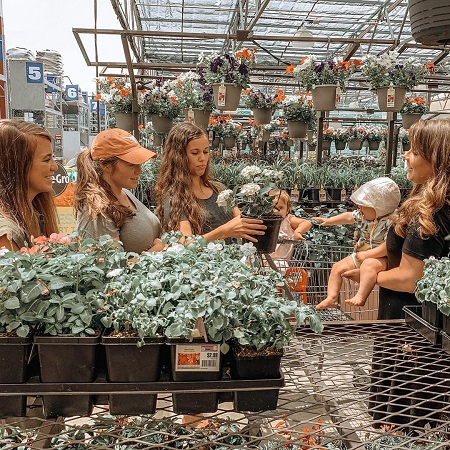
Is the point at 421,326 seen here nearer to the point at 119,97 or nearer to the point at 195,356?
the point at 195,356

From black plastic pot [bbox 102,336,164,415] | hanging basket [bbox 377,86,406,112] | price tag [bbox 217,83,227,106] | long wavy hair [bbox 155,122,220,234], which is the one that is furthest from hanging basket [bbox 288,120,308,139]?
black plastic pot [bbox 102,336,164,415]

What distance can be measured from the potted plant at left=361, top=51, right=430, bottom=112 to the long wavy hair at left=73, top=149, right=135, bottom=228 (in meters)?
3.66

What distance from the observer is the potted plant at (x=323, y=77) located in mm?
4723

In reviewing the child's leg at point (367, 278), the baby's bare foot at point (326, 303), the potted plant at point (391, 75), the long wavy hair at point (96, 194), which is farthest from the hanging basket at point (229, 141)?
the long wavy hair at point (96, 194)

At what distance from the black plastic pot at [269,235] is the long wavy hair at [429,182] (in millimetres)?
439

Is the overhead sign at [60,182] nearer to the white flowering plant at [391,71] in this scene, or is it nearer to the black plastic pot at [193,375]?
the white flowering plant at [391,71]

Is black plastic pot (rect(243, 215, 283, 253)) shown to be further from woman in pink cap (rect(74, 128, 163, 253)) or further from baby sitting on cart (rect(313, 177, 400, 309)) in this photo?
baby sitting on cart (rect(313, 177, 400, 309))

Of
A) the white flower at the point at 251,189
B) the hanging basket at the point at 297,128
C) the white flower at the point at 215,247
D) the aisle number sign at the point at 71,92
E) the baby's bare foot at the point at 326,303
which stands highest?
the aisle number sign at the point at 71,92

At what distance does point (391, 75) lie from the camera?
5.00 m

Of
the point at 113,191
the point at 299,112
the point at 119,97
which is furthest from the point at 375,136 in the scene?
the point at 113,191

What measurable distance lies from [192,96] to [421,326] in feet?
14.1

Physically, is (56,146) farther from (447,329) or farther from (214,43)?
(447,329)

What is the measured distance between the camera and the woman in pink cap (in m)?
1.99

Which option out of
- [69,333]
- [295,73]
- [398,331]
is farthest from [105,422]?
[295,73]
